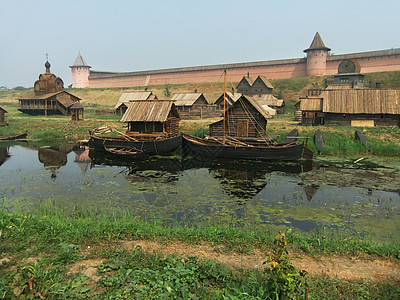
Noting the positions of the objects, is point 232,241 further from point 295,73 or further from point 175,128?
point 295,73

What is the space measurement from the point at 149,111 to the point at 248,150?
27.5 feet

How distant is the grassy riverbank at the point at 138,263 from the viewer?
16.7 ft

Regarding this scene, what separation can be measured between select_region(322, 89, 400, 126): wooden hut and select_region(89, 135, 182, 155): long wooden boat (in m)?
14.2

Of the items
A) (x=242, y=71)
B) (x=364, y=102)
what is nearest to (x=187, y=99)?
(x=364, y=102)

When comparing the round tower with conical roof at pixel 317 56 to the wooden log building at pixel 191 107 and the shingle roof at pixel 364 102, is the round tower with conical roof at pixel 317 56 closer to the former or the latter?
the wooden log building at pixel 191 107

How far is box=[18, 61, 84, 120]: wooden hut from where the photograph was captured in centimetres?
4522

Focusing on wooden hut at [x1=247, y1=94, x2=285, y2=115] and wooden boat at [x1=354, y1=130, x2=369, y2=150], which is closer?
wooden boat at [x1=354, y1=130, x2=369, y2=150]

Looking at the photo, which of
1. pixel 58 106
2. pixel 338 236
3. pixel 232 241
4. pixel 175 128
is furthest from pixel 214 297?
pixel 58 106

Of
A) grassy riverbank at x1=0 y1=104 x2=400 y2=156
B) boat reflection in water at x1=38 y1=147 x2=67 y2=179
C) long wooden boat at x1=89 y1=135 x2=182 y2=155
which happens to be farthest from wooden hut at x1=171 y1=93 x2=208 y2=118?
boat reflection in water at x1=38 y1=147 x2=67 y2=179

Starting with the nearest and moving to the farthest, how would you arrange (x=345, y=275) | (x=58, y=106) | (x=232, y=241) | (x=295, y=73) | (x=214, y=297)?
(x=214, y=297) → (x=345, y=275) → (x=232, y=241) → (x=58, y=106) → (x=295, y=73)

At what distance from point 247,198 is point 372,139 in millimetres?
14529

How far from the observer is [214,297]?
4.95m

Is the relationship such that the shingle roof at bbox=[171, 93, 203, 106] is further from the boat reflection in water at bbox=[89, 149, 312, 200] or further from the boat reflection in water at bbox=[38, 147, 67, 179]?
the boat reflection in water at bbox=[89, 149, 312, 200]

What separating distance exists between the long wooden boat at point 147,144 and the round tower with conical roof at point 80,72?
69543 mm
